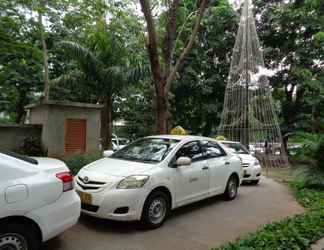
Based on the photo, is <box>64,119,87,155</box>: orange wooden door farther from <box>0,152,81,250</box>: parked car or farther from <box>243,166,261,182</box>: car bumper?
<box>0,152,81,250</box>: parked car

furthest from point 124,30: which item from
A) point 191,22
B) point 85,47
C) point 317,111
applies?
point 317,111

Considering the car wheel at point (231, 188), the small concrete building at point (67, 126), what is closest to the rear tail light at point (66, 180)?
the car wheel at point (231, 188)

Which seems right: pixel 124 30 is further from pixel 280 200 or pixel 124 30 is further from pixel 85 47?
pixel 280 200

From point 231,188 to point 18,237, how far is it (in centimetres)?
472

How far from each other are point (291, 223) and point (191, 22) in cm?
779

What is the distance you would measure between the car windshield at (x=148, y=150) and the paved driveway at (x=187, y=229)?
1116 millimetres

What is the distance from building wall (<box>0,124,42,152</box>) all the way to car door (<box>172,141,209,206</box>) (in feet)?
19.3

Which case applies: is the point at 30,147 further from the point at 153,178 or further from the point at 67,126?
the point at 153,178

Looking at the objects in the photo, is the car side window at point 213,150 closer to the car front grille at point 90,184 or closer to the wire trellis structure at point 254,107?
the car front grille at point 90,184

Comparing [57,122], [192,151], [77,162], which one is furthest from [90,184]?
[57,122]

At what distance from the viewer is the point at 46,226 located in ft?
10.0

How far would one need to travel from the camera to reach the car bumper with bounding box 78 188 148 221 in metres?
4.02

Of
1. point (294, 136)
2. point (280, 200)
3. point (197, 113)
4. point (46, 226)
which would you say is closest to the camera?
point (46, 226)

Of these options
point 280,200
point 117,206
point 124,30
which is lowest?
point 280,200
